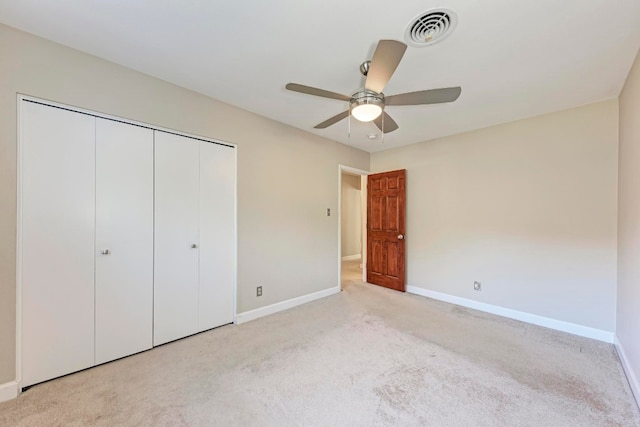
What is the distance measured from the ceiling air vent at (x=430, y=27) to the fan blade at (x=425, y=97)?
13.1 inches

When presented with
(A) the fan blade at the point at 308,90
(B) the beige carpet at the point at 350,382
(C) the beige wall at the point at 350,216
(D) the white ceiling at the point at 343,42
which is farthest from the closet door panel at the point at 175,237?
(C) the beige wall at the point at 350,216

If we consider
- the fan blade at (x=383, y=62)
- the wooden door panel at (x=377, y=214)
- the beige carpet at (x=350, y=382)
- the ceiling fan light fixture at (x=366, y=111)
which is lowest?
the beige carpet at (x=350, y=382)

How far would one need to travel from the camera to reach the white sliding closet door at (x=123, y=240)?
2102mm

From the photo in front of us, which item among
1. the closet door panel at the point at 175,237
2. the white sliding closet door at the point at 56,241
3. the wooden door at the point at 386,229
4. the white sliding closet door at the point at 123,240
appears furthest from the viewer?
the wooden door at the point at 386,229

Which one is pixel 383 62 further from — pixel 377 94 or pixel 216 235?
pixel 216 235

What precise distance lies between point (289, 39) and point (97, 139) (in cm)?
173

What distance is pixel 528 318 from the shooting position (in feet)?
9.95

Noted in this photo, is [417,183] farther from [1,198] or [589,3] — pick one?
[1,198]

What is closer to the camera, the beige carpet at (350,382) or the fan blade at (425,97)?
the beige carpet at (350,382)

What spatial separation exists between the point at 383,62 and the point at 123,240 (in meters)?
2.46

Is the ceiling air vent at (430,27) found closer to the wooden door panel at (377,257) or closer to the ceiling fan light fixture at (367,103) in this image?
the ceiling fan light fixture at (367,103)

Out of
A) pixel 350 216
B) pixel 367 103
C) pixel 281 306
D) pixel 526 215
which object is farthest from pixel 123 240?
pixel 350 216

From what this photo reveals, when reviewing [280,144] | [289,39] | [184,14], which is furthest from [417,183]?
[184,14]

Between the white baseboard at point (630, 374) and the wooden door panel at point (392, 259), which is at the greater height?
the wooden door panel at point (392, 259)
